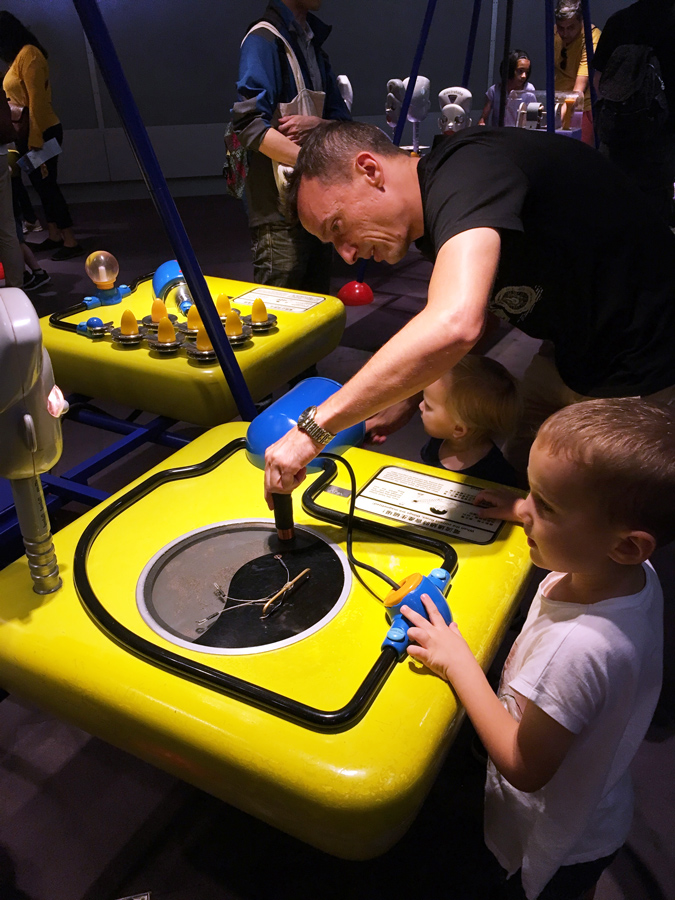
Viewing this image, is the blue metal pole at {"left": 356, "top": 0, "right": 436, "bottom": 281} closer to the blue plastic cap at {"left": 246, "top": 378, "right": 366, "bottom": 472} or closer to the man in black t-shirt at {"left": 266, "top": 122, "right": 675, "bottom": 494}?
the man in black t-shirt at {"left": 266, "top": 122, "right": 675, "bottom": 494}

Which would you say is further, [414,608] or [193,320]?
[193,320]

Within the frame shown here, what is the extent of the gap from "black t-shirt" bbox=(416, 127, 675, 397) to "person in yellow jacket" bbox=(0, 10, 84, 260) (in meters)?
3.29

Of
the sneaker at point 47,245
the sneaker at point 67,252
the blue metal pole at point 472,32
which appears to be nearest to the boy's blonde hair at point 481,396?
the blue metal pole at point 472,32

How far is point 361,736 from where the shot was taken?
0.60 meters

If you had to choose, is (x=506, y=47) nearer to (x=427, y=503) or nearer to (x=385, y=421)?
(x=385, y=421)

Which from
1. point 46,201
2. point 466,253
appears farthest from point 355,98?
point 466,253

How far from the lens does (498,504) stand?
2.97ft

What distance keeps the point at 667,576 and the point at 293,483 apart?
4.01 feet

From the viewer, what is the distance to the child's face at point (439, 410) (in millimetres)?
1124

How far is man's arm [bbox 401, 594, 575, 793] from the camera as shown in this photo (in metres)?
0.62

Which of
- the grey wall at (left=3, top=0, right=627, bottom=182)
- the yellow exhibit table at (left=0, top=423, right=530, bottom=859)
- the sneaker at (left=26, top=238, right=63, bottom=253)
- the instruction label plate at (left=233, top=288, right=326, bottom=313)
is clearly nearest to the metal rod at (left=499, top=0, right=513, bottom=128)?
the instruction label plate at (left=233, top=288, right=326, bottom=313)

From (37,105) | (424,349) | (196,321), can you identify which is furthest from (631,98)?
(37,105)

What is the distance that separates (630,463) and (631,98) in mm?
2071

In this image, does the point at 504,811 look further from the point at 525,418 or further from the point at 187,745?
the point at 525,418
